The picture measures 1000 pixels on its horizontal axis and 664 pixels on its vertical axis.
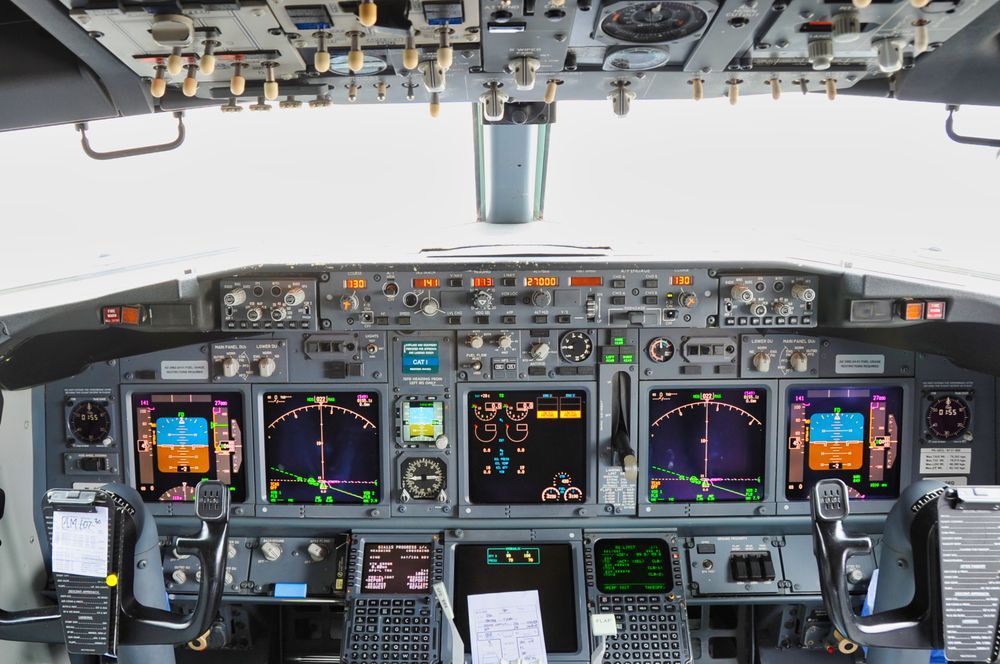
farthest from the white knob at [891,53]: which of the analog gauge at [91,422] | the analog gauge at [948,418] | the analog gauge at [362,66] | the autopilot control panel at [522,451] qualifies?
the analog gauge at [91,422]

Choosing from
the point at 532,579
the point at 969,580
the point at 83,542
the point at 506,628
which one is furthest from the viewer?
the point at 532,579

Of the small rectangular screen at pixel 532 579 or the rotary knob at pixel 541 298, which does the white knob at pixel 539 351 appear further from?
the small rectangular screen at pixel 532 579

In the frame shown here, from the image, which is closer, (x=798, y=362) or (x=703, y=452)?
(x=798, y=362)

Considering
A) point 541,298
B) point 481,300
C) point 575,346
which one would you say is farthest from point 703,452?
point 481,300

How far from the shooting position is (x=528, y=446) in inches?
137

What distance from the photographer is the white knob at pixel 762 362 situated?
132 inches

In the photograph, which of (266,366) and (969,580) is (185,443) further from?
(969,580)

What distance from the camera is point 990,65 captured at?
1.34m

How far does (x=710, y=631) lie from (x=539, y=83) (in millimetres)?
2769

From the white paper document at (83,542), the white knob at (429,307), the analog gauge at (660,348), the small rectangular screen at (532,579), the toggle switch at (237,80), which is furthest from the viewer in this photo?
the analog gauge at (660,348)

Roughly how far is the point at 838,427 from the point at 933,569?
123 cm

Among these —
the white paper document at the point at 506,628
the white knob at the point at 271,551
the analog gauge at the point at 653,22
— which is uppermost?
the analog gauge at the point at 653,22

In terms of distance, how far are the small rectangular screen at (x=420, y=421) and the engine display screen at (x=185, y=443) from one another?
68 cm

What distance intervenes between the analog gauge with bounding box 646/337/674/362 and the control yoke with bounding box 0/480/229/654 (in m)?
1.72
